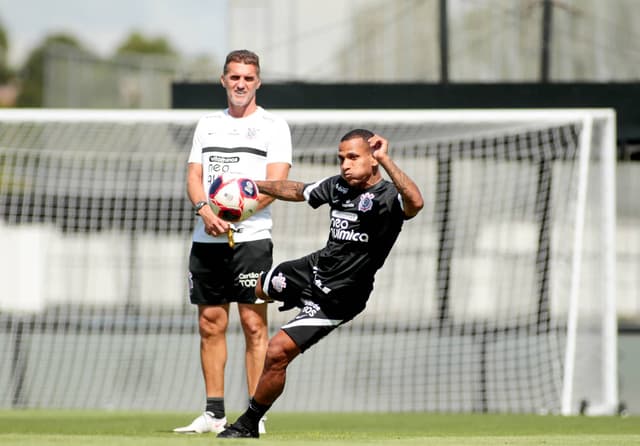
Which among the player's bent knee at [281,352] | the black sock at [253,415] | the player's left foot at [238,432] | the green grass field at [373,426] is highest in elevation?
the player's bent knee at [281,352]

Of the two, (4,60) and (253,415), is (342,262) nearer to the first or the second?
(253,415)

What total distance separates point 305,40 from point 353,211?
1104 cm

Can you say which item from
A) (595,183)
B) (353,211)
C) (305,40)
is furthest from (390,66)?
(353,211)

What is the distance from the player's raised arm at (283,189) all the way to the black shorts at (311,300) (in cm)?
35

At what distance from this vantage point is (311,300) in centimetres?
652

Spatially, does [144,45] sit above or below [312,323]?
above

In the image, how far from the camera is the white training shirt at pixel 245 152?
716 centimetres

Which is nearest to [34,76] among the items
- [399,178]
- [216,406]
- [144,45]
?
[144,45]

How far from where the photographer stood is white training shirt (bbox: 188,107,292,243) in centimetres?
716

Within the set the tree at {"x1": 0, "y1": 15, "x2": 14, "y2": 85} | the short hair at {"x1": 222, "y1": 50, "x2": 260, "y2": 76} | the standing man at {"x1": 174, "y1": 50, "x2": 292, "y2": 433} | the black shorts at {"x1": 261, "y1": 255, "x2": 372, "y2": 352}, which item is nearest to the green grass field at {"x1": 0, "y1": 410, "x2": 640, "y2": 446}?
the standing man at {"x1": 174, "y1": 50, "x2": 292, "y2": 433}

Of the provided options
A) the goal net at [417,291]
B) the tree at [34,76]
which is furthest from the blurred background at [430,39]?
the tree at [34,76]

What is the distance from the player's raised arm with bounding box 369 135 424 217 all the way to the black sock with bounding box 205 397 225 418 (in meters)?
1.68

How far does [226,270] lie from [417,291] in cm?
635

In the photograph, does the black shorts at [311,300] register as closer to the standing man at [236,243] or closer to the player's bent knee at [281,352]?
the player's bent knee at [281,352]
